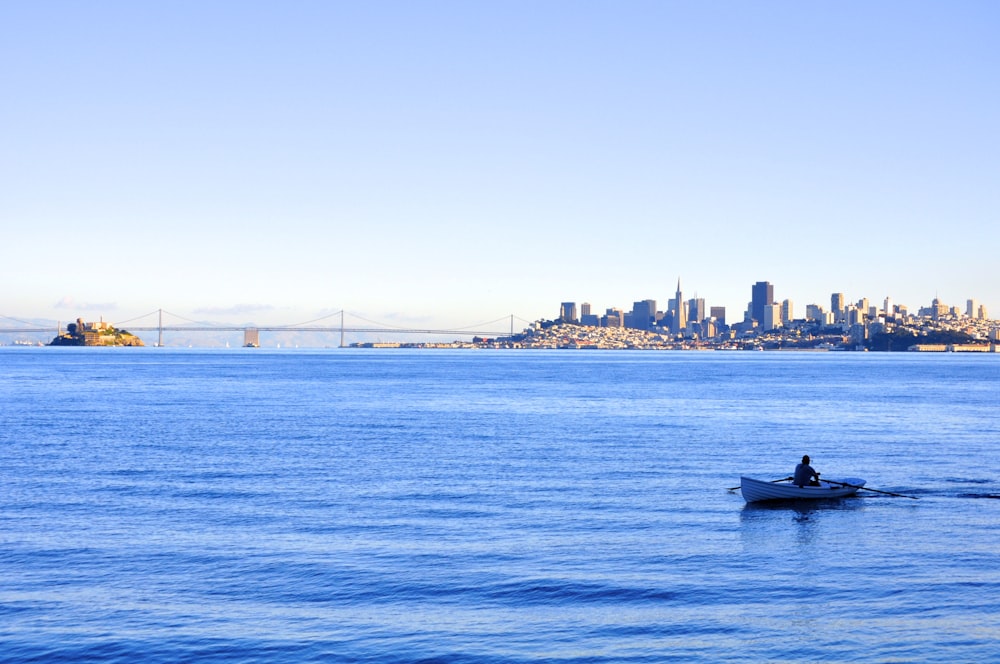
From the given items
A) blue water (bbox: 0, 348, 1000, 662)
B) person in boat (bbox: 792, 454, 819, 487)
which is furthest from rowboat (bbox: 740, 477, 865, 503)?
blue water (bbox: 0, 348, 1000, 662)

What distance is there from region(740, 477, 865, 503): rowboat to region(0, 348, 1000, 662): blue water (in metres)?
0.76

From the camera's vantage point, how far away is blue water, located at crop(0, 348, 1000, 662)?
2044 cm

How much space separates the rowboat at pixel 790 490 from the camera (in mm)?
36812

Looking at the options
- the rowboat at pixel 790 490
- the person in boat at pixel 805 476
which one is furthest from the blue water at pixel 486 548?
the person in boat at pixel 805 476

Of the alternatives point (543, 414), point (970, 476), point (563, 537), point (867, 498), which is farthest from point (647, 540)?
point (543, 414)

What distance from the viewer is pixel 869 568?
1048 inches

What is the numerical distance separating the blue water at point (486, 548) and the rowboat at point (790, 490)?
2.50ft

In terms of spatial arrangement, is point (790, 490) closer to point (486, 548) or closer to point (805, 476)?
point (805, 476)

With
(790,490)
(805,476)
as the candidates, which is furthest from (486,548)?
(805,476)

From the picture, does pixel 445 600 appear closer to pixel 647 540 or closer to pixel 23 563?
pixel 647 540

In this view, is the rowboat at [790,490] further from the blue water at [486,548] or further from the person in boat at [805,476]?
the blue water at [486,548]

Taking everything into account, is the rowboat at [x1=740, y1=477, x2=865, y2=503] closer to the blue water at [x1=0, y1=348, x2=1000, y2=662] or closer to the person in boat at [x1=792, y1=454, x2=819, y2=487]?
the person in boat at [x1=792, y1=454, x2=819, y2=487]

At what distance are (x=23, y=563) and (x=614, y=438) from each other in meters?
38.7

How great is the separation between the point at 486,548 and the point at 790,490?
1449 centimetres
